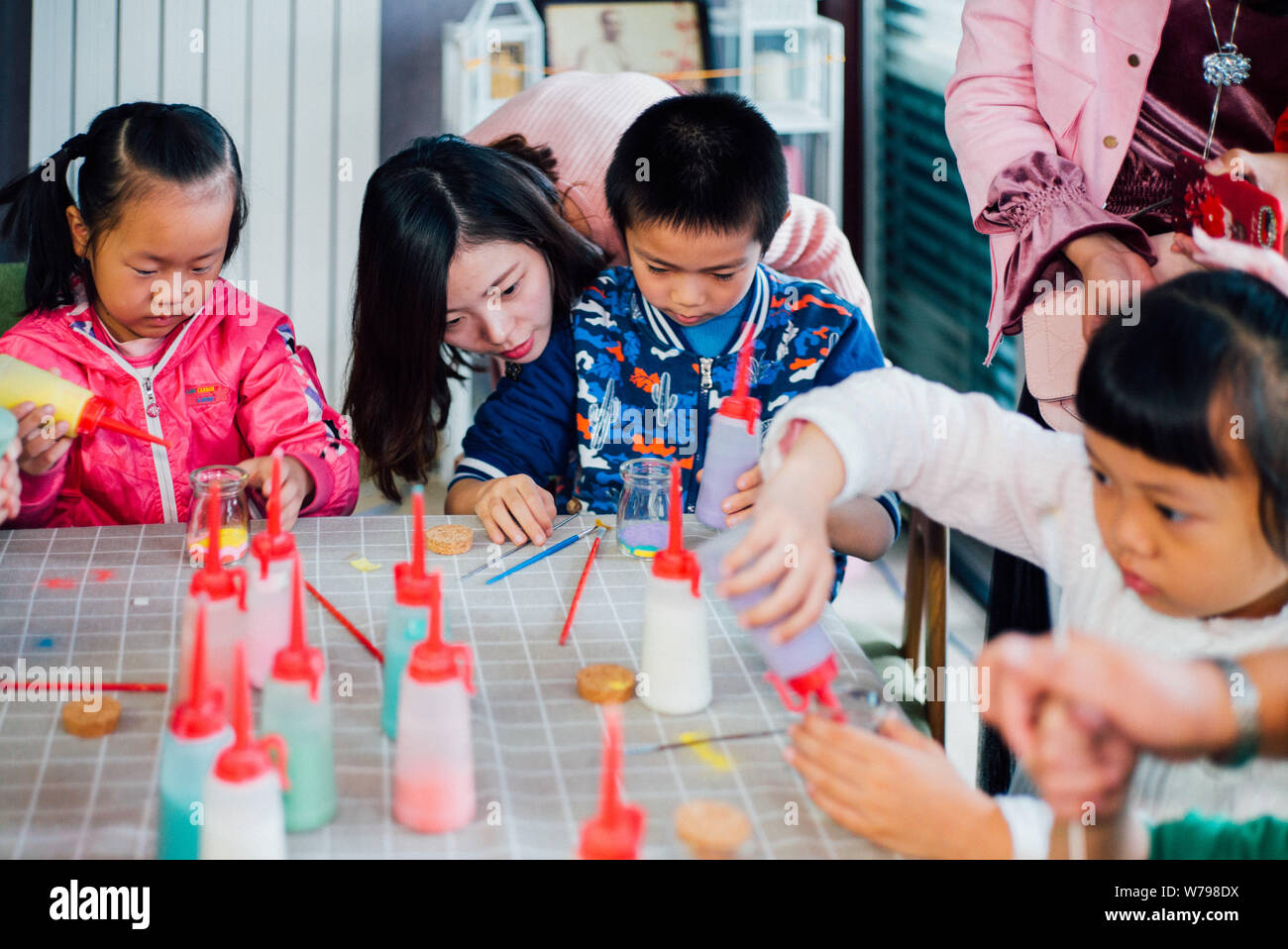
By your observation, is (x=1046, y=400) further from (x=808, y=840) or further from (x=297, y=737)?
(x=297, y=737)

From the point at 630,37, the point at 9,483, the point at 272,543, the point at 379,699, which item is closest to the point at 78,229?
the point at 9,483

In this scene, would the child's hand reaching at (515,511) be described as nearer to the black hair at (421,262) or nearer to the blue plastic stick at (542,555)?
the blue plastic stick at (542,555)

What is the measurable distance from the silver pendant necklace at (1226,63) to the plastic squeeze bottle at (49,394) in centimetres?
129

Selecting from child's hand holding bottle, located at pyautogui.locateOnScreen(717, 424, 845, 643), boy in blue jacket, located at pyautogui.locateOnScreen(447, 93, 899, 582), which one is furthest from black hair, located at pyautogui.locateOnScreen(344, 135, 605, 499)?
child's hand holding bottle, located at pyautogui.locateOnScreen(717, 424, 845, 643)

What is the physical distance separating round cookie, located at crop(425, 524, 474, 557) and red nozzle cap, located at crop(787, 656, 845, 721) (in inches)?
22.4

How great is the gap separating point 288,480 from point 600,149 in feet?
2.44

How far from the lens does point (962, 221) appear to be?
10.5 feet

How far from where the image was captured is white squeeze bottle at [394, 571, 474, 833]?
91 cm

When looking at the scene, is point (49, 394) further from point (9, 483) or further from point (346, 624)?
point (346, 624)

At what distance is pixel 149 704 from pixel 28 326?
32.3 inches

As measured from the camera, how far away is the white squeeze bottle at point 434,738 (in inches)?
35.8

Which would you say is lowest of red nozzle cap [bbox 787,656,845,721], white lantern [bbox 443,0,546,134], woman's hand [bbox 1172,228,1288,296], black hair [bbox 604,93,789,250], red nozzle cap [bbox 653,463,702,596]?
red nozzle cap [bbox 787,656,845,721]

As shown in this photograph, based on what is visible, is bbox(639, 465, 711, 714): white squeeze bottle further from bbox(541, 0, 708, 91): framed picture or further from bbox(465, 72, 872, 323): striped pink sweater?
bbox(541, 0, 708, 91): framed picture

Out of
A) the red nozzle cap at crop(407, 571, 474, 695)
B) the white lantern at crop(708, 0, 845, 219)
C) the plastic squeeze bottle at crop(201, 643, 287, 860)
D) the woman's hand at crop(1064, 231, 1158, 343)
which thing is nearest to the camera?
the plastic squeeze bottle at crop(201, 643, 287, 860)
